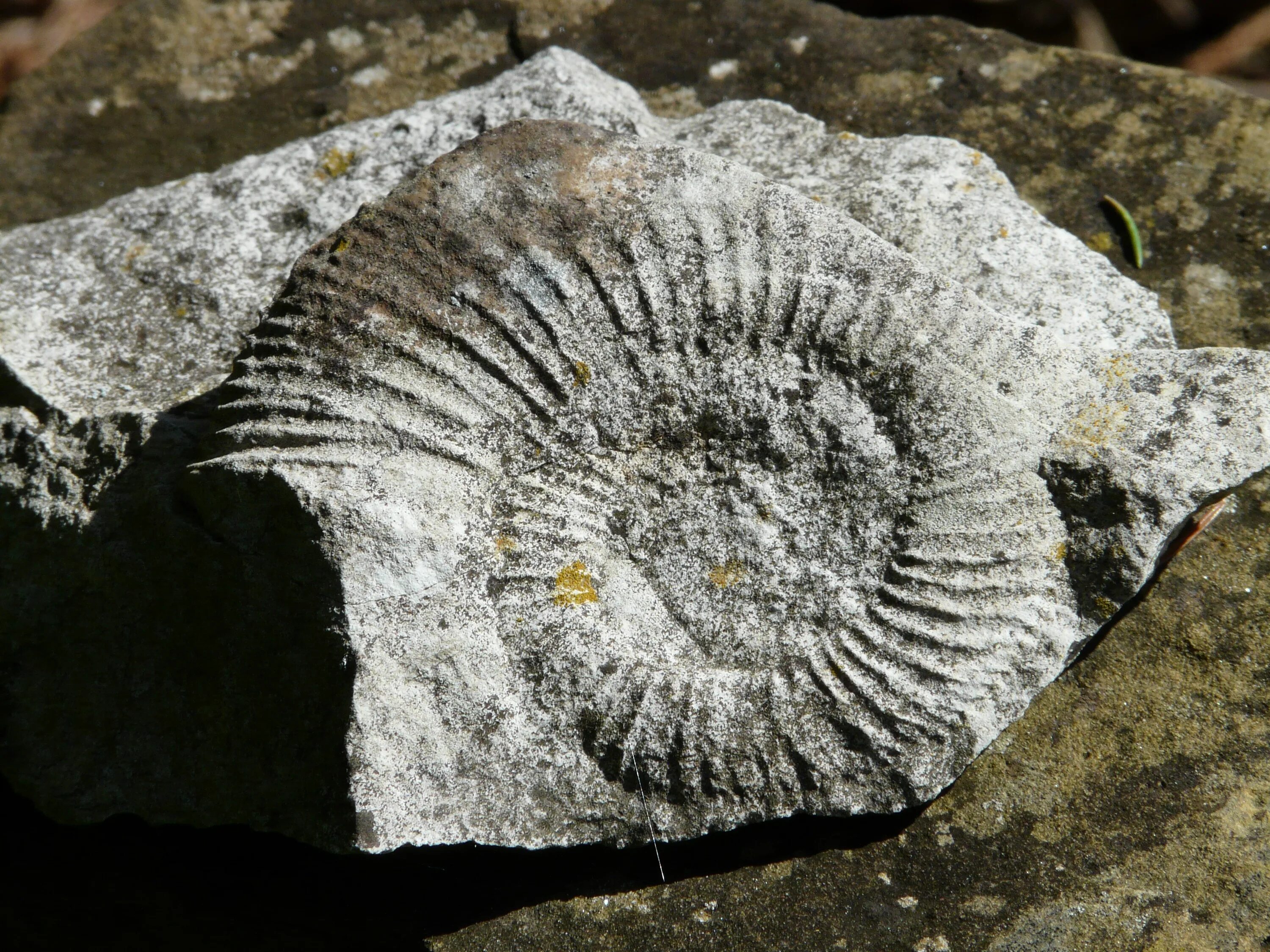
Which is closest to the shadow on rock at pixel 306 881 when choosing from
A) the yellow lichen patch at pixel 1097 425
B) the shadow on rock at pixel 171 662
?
the shadow on rock at pixel 171 662

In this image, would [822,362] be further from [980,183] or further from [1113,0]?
[1113,0]

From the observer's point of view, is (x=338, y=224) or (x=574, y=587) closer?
(x=574, y=587)

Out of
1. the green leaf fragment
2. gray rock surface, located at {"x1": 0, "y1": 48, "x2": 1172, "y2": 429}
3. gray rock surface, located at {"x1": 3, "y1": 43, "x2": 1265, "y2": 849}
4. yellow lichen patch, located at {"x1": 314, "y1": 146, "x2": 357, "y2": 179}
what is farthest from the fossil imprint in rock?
the green leaf fragment

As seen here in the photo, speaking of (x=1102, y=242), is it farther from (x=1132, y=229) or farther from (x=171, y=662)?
(x=171, y=662)

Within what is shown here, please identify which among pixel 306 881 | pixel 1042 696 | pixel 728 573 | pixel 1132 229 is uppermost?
pixel 1132 229

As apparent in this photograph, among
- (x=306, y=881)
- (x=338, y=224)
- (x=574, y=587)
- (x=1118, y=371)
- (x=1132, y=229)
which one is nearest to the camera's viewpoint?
(x=574, y=587)

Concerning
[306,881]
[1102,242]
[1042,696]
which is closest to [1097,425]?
[1042,696]
